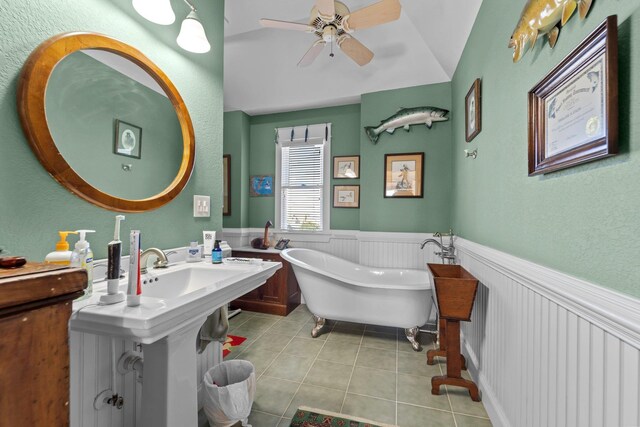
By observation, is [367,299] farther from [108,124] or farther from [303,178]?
[108,124]

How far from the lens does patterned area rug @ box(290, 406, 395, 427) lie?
148cm

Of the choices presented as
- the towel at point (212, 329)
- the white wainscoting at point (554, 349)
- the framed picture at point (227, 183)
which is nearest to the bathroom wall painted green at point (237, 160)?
the framed picture at point (227, 183)

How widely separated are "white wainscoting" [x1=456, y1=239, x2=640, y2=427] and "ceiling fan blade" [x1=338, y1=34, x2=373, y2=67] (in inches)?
75.4

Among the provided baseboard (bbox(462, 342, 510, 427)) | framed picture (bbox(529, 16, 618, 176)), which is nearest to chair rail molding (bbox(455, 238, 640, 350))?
framed picture (bbox(529, 16, 618, 176))

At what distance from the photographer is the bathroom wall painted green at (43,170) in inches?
33.9

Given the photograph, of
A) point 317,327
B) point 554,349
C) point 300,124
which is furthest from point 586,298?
point 300,124

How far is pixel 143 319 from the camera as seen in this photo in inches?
28.2

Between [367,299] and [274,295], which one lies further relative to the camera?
[274,295]

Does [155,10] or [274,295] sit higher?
[155,10]

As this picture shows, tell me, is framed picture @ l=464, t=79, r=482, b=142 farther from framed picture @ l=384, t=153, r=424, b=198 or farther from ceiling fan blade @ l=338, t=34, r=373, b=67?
ceiling fan blade @ l=338, t=34, r=373, b=67

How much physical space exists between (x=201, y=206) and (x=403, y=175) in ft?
7.50

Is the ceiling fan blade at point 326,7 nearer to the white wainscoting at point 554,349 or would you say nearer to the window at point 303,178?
the window at point 303,178

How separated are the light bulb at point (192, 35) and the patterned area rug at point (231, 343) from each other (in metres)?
2.27

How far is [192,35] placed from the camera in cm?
143
